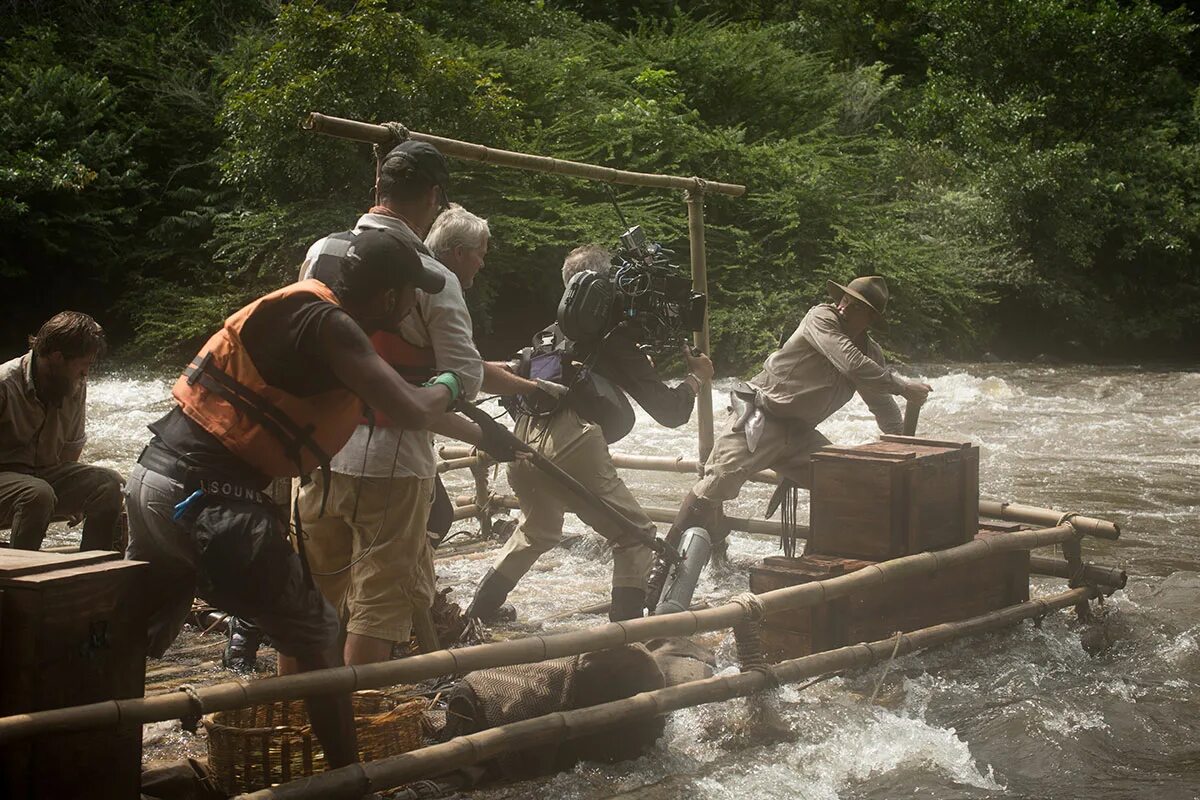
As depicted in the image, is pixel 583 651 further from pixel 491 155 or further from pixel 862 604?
pixel 491 155

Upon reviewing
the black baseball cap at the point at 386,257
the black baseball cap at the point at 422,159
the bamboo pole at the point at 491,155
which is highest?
the bamboo pole at the point at 491,155

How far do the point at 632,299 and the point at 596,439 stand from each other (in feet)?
1.93

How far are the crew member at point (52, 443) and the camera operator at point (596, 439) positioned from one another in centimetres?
184

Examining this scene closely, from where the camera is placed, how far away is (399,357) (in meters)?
4.16

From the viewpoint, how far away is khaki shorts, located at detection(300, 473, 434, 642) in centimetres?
418

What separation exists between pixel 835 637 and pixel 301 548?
2505 mm

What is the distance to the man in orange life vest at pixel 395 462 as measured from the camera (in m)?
4.14

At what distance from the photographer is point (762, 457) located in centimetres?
664

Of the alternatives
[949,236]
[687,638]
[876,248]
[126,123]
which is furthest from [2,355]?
[687,638]

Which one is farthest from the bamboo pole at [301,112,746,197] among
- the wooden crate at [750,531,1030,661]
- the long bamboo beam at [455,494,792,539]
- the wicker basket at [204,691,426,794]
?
the wicker basket at [204,691,426,794]

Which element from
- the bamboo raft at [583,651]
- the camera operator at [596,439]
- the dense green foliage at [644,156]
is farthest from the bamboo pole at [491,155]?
the dense green foliage at [644,156]

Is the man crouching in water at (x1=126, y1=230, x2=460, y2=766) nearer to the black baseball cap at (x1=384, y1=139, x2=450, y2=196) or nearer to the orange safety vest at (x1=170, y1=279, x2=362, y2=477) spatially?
the orange safety vest at (x1=170, y1=279, x2=362, y2=477)

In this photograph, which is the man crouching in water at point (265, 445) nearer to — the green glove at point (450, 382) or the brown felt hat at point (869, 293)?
the green glove at point (450, 382)

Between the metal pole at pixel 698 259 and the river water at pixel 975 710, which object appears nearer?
the river water at pixel 975 710
